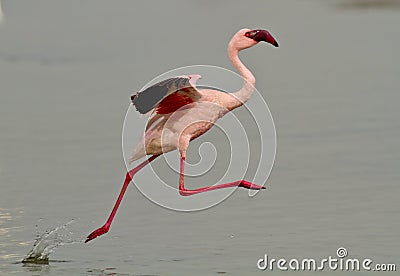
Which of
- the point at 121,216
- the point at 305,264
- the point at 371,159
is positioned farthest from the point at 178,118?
the point at 371,159

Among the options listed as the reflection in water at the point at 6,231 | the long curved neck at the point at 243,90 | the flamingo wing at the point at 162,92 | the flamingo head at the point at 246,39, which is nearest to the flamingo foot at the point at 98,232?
the reflection in water at the point at 6,231

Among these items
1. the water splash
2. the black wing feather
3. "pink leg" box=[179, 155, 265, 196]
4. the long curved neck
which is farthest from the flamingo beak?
the water splash

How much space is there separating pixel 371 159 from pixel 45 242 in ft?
13.0

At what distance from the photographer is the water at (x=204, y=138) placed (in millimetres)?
10258

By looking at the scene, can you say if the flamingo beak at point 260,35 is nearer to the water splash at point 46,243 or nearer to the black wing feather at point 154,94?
the black wing feather at point 154,94

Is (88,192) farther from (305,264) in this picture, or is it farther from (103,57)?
(103,57)

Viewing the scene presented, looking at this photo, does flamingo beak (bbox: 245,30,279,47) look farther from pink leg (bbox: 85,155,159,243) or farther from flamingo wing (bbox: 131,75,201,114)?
pink leg (bbox: 85,155,159,243)

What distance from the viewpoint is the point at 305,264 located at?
9.68 m

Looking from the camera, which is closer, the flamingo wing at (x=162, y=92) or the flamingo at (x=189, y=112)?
the flamingo wing at (x=162, y=92)

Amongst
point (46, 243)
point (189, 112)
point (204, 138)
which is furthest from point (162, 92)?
point (204, 138)

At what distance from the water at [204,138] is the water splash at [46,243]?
0.07 metres

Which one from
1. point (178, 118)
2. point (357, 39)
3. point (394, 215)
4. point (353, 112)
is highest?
point (178, 118)

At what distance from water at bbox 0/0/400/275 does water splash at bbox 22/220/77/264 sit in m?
0.07

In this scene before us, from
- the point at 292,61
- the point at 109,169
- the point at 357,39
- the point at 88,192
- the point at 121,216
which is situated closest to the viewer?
the point at 121,216
